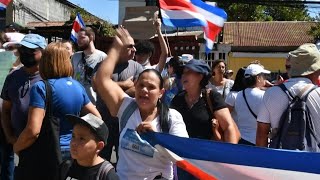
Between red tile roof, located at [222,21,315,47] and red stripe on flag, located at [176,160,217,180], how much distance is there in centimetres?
3412

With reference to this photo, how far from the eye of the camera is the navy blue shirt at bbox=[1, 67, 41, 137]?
4.32 metres

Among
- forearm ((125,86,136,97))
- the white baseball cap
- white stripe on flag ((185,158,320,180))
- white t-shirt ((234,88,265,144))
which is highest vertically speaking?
the white baseball cap

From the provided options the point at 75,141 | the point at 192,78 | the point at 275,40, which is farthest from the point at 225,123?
the point at 275,40

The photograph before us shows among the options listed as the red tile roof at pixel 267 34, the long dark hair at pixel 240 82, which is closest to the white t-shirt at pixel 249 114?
the long dark hair at pixel 240 82

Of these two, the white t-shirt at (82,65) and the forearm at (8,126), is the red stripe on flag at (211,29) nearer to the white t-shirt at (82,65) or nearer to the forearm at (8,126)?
the white t-shirt at (82,65)

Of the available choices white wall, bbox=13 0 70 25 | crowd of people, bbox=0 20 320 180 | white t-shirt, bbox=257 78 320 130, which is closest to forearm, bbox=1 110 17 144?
crowd of people, bbox=0 20 320 180

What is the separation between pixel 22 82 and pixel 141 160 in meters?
1.44

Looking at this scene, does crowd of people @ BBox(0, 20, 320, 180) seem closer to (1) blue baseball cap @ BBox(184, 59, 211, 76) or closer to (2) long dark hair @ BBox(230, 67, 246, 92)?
(1) blue baseball cap @ BBox(184, 59, 211, 76)

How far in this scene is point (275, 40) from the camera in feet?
129

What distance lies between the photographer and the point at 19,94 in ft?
14.4

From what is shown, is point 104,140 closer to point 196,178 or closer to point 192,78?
point 196,178

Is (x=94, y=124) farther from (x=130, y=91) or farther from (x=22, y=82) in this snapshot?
(x=130, y=91)

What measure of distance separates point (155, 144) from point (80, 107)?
2.89 feet

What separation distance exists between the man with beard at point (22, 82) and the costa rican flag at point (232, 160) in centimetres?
124
